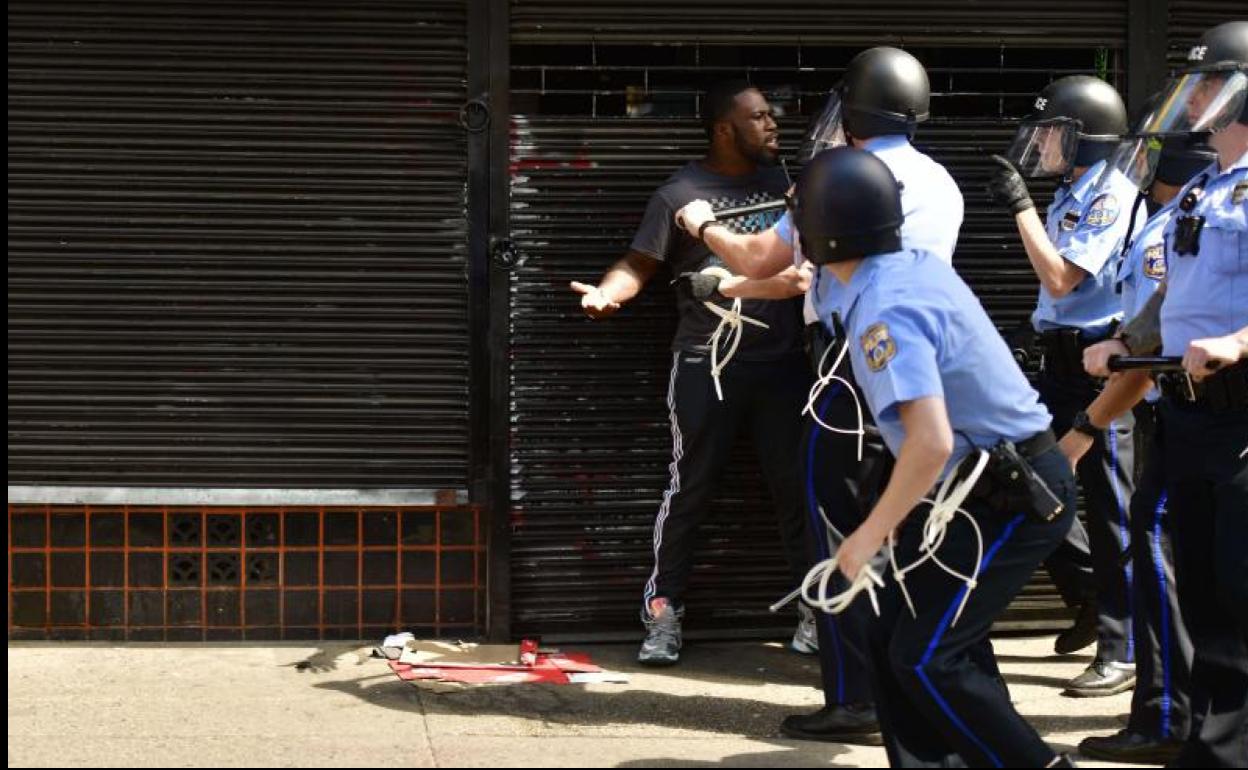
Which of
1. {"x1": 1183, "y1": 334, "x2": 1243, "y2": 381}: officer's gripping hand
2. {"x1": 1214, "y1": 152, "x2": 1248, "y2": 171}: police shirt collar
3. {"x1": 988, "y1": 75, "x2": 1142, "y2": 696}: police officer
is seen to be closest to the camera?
{"x1": 1183, "y1": 334, "x2": 1243, "y2": 381}: officer's gripping hand

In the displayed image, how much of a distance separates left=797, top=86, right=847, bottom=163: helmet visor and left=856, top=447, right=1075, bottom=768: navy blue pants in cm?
181

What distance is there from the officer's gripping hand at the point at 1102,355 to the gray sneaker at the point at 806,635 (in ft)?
6.17

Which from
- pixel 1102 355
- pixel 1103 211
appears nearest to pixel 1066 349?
pixel 1103 211

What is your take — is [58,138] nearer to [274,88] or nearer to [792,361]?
[274,88]

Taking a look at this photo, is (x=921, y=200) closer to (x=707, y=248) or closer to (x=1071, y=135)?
(x=1071, y=135)

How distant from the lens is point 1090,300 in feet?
21.8

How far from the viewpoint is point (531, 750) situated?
5.91 metres

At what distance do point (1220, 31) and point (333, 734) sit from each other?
3.48 metres

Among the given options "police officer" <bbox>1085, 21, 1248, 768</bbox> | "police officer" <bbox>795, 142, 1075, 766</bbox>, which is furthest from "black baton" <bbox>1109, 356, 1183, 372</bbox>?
"police officer" <bbox>795, 142, 1075, 766</bbox>

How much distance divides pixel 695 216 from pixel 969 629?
6.36 feet

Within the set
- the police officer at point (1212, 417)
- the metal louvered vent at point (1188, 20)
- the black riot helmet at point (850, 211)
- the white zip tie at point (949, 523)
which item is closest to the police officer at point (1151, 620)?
the police officer at point (1212, 417)

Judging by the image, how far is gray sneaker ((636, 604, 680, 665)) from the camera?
706 centimetres

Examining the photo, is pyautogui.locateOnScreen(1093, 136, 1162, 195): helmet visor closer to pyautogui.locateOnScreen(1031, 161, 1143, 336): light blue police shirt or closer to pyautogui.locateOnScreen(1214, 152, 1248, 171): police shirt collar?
pyautogui.locateOnScreen(1031, 161, 1143, 336): light blue police shirt

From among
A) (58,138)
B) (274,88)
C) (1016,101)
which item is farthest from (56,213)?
(1016,101)
